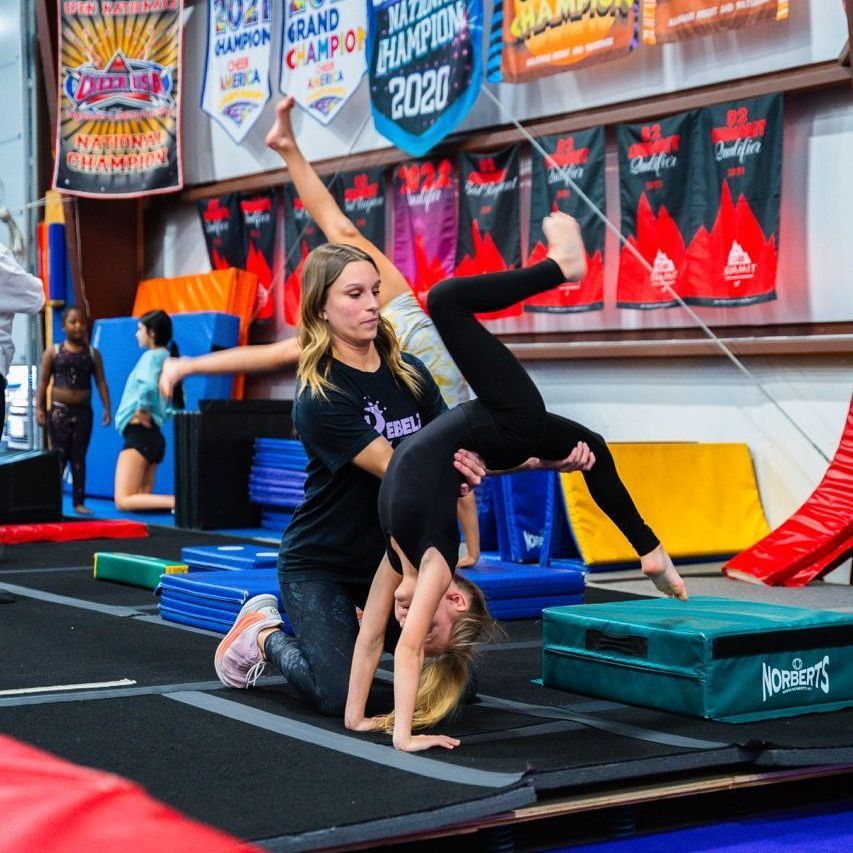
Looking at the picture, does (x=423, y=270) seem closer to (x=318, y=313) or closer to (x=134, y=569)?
(x=134, y=569)

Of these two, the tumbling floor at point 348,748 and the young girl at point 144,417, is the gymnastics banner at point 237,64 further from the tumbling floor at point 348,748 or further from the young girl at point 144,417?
the tumbling floor at point 348,748

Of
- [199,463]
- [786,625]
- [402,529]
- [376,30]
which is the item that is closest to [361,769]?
[402,529]

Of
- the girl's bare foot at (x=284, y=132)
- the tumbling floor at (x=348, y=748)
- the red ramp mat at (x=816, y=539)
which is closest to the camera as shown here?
the tumbling floor at (x=348, y=748)

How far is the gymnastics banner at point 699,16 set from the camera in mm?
7203

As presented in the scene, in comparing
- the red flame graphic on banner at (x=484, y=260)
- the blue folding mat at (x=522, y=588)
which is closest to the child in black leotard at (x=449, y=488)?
the blue folding mat at (x=522, y=588)

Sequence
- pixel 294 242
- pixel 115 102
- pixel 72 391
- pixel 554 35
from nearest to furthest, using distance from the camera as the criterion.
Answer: pixel 554 35 → pixel 72 391 → pixel 294 242 → pixel 115 102

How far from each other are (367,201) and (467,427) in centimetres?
714

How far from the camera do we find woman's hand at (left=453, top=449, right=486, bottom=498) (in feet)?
10.1

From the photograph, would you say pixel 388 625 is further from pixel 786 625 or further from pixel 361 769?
pixel 786 625

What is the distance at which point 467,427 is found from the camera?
3111mm

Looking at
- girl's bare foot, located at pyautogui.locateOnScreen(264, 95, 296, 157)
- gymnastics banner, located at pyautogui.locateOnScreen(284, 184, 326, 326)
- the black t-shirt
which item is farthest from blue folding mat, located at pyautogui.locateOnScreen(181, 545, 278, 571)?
gymnastics banner, located at pyautogui.locateOnScreen(284, 184, 326, 326)

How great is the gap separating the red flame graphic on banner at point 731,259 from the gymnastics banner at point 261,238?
172 inches

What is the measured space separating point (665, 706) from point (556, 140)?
5.77 metres

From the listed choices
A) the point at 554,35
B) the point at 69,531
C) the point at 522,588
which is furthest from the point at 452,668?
the point at 554,35
